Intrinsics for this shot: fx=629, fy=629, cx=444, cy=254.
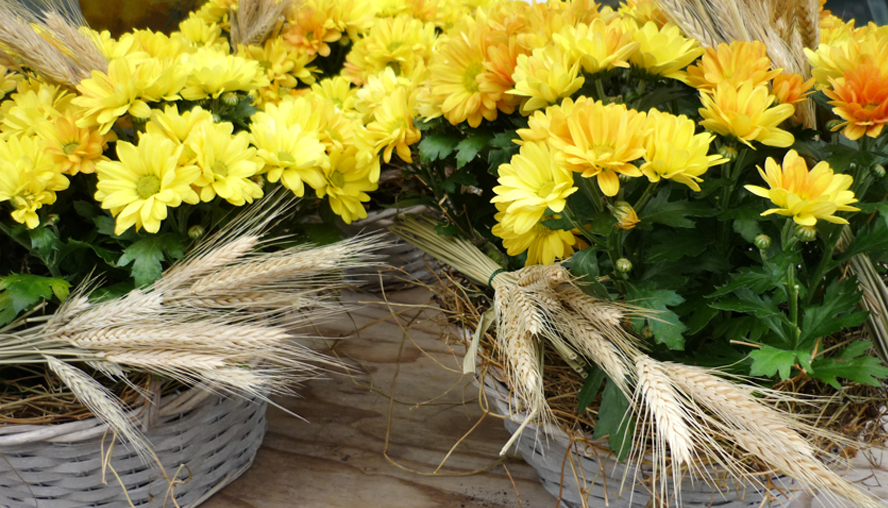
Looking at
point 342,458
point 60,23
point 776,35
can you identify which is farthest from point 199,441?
point 776,35

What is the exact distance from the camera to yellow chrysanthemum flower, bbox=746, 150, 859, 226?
1.45ft

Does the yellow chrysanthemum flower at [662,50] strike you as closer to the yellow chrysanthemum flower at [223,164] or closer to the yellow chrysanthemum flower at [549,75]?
the yellow chrysanthemum flower at [549,75]

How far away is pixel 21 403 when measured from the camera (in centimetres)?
58

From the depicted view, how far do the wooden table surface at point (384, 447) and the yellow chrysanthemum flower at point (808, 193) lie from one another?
40 cm

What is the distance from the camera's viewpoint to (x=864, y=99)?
1.55 ft

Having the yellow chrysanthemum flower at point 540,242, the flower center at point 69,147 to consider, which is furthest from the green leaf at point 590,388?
the flower center at point 69,147

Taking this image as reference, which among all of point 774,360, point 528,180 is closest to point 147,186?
point 528,180

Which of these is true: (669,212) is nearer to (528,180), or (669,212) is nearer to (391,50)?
(528,180)

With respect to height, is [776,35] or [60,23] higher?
[60,23]

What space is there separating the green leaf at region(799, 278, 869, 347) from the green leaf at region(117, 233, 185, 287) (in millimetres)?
580

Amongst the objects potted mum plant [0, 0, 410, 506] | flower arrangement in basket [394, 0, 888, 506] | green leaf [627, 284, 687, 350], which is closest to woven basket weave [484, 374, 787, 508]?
flower arrangement in basket [394, 0, 888, 506]

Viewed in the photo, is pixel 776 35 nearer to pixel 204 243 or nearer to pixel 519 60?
pixel 519 60

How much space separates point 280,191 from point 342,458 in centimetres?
33

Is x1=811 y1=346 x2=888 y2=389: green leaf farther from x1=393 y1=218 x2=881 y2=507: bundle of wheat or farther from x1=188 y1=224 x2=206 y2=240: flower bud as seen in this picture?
x1=188 y1=224 x2=206 y2=240: flower bud
